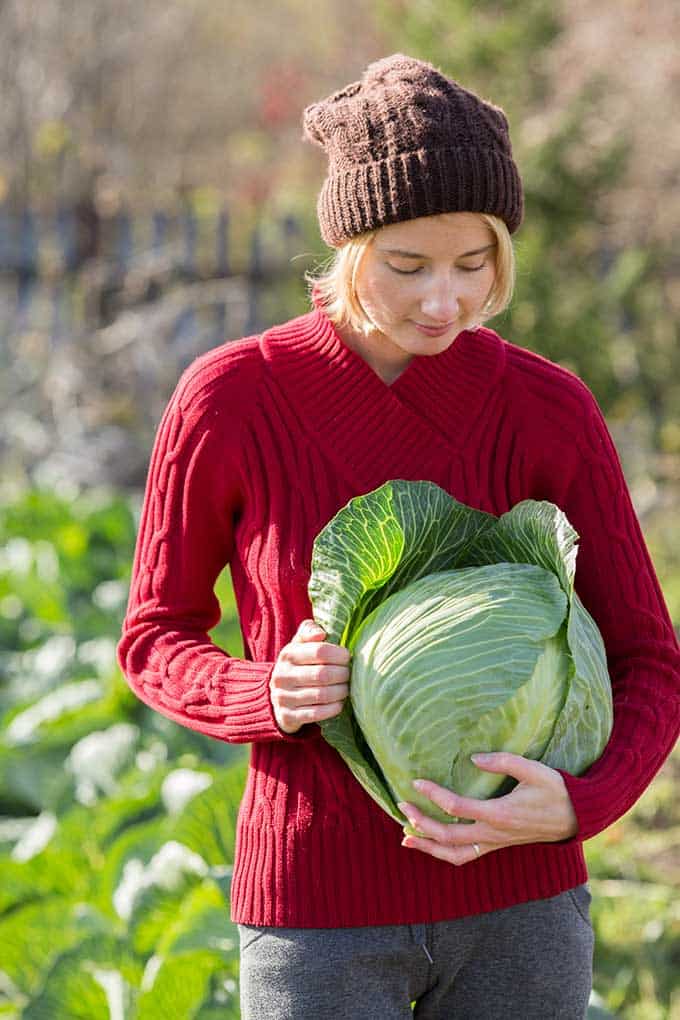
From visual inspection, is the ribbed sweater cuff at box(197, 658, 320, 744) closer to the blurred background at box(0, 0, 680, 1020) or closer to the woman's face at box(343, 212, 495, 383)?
the woman's face at box(343, 212, 495, 383)

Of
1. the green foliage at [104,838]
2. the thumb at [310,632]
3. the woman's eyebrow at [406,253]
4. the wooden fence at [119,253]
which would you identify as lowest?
the green foliage at [104,838]

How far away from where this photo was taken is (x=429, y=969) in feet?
6.11

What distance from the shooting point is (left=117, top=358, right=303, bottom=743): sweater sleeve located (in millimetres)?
1908

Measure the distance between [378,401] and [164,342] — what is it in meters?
7.09

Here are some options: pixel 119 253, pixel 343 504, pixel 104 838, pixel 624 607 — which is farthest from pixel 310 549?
pixel 119 253

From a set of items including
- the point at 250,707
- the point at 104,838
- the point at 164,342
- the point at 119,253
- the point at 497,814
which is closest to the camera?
the point at 497,814

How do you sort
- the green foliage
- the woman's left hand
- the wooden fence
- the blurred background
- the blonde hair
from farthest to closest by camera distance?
1. the wooden fence
2. the blurred background
3. the green foliage
4. the blonde hair
5. the woman's left hand

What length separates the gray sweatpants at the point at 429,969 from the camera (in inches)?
71.3

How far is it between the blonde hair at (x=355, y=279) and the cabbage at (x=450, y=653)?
10.8 inches

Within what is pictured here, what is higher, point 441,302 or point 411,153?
point 411,153

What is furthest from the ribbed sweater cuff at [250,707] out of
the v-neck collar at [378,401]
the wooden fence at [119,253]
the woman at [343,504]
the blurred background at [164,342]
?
the wooden fence at [119,253]

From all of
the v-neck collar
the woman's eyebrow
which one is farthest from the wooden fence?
the woman's eyebrow

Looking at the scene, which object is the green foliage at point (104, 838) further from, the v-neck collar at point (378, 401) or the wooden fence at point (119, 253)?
the wooden fence at point (119, 253)

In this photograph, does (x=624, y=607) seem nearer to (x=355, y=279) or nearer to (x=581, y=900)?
(x=581, y=900)
